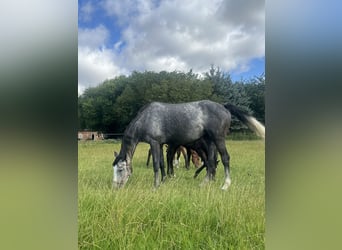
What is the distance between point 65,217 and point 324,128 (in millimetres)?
1560

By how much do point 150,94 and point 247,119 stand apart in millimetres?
772

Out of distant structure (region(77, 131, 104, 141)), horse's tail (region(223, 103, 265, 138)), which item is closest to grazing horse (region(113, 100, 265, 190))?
horse's tail (region(223, 103, 265, 138))

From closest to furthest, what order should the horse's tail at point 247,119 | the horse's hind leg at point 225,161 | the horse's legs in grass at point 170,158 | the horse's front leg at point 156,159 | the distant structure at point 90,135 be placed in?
the horse's tail at point 247,119, the distant structure at point 90,135, the horse's hind leg at point 225,161, the horse's front leg at point 156,159, the horse's legs in grass at point 170,158

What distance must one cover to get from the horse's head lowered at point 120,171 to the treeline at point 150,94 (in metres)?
0.28

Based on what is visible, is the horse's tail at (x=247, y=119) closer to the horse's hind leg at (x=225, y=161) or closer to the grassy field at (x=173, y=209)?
the grassy field at (x=173, y=209)

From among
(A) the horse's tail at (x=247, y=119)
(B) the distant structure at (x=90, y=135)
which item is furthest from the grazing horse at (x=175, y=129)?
(B) the distant structure at (x=90, y=135)

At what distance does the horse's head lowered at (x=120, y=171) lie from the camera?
2.41 m

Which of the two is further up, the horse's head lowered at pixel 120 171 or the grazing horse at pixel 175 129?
the grazing horse at pixel 175 129

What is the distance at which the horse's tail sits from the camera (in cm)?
183

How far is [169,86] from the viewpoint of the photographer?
7.43 ft

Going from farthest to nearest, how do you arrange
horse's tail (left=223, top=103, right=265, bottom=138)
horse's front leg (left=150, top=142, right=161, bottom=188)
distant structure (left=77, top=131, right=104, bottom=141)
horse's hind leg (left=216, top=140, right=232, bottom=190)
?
horse's front leg (left=150, top=142, right=161, bottom=188), horse's hind leg (left=216, top=140, right=232, bottom=190), distant structure (left=77, top=131, right=104, bottom=141), horse's tail (left=223, top=103, right=265, bottom=138)

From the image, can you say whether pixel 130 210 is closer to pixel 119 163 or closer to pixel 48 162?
pixel 119 163

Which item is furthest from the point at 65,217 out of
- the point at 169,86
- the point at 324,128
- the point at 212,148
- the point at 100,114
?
the point at 324,128

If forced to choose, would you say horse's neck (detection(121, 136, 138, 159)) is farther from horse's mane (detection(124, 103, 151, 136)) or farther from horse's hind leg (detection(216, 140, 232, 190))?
horse's hind leg (detection(216, 140, 232, 190))
